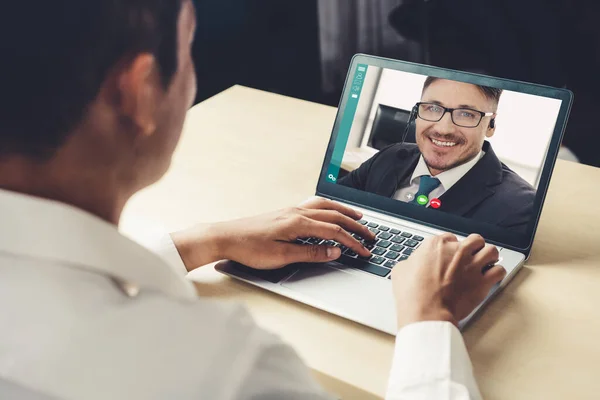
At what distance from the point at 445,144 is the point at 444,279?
10.6 inches

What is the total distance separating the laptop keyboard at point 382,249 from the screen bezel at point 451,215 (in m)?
0.05

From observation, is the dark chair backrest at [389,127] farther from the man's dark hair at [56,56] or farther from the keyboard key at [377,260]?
the man's dark hair at [56,56]

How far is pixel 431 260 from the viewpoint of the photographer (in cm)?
83

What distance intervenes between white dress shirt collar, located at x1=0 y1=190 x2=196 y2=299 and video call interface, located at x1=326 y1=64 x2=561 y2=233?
0.60 m

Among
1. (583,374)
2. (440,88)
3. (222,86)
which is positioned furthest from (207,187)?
(222,86)

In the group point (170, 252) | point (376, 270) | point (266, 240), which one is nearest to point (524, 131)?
point (376, 270)

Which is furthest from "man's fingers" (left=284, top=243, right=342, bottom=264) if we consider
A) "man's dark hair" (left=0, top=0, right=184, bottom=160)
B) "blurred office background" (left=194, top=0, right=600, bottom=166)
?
"blurred office background" (left=194, top=0, right=600, bottom=166)

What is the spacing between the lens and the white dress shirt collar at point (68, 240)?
46 centimetres

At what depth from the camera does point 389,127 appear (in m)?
1.04

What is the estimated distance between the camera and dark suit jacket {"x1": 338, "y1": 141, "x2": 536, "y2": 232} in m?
0.95

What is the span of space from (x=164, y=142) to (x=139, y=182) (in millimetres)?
42

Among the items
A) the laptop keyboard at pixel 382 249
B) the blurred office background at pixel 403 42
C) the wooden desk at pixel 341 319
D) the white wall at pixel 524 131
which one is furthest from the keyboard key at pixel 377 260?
the blurred office background at pixel 403 42

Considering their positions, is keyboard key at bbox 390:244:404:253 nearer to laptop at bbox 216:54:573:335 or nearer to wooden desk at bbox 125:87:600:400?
laptop at bbox 216:54:573:335

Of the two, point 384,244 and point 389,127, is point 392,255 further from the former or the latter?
point 389,127
